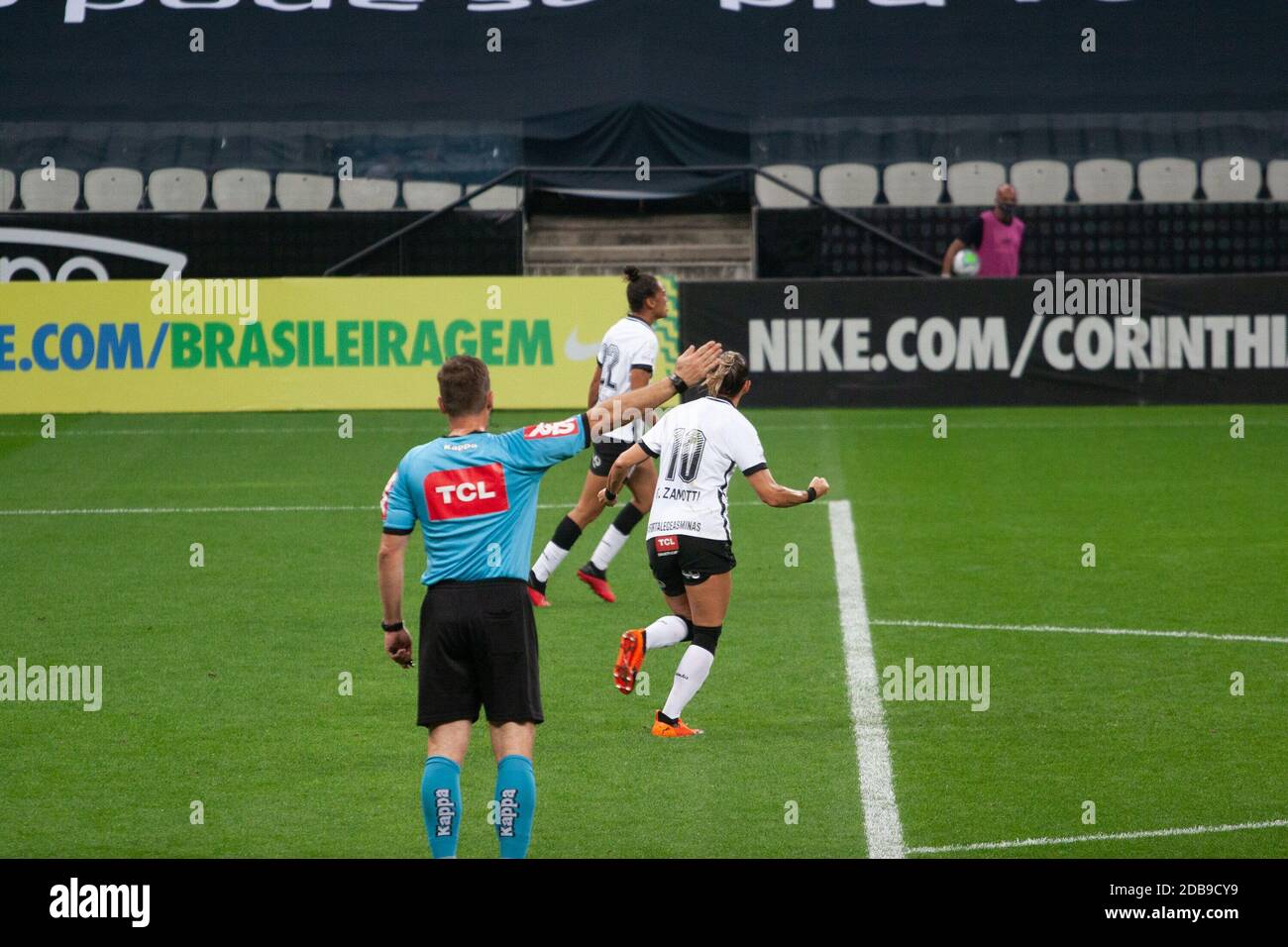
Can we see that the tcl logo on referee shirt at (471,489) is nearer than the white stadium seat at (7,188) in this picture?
Yes

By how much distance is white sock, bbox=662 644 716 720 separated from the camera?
28.1 ft

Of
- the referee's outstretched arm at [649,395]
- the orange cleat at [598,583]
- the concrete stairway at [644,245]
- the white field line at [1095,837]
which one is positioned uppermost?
the concrete stairway at [644,245]

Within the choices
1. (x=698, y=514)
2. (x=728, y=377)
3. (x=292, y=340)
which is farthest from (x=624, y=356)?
(x=292, y=340)

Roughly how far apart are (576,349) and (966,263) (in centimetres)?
499

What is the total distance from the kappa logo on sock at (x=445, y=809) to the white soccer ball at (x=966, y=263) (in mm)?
17435

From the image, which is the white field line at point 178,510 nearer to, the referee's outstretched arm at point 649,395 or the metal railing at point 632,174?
the referee's outstretched arm at point 649,395

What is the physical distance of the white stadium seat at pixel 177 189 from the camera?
90.1 feet

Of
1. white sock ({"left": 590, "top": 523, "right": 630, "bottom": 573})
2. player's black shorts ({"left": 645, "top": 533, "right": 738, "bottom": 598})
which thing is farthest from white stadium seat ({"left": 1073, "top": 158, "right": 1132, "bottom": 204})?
player's black shorts ({"left": 645, "top": 533, "right": 738, "bottom": 598})

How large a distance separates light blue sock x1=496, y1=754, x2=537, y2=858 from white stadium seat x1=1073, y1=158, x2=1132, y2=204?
23325 mm

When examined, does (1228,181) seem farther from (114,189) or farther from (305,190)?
(114,189)

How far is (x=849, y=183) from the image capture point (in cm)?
2822

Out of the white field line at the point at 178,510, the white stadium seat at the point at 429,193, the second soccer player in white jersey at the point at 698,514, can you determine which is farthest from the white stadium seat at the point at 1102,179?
the second soccer player in white jersey at the point at 698,514

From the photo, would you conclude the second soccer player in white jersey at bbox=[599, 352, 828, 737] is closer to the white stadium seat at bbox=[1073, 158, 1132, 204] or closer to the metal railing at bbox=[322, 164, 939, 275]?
the metal railing at bbox=[322, 164, 939, 275]
